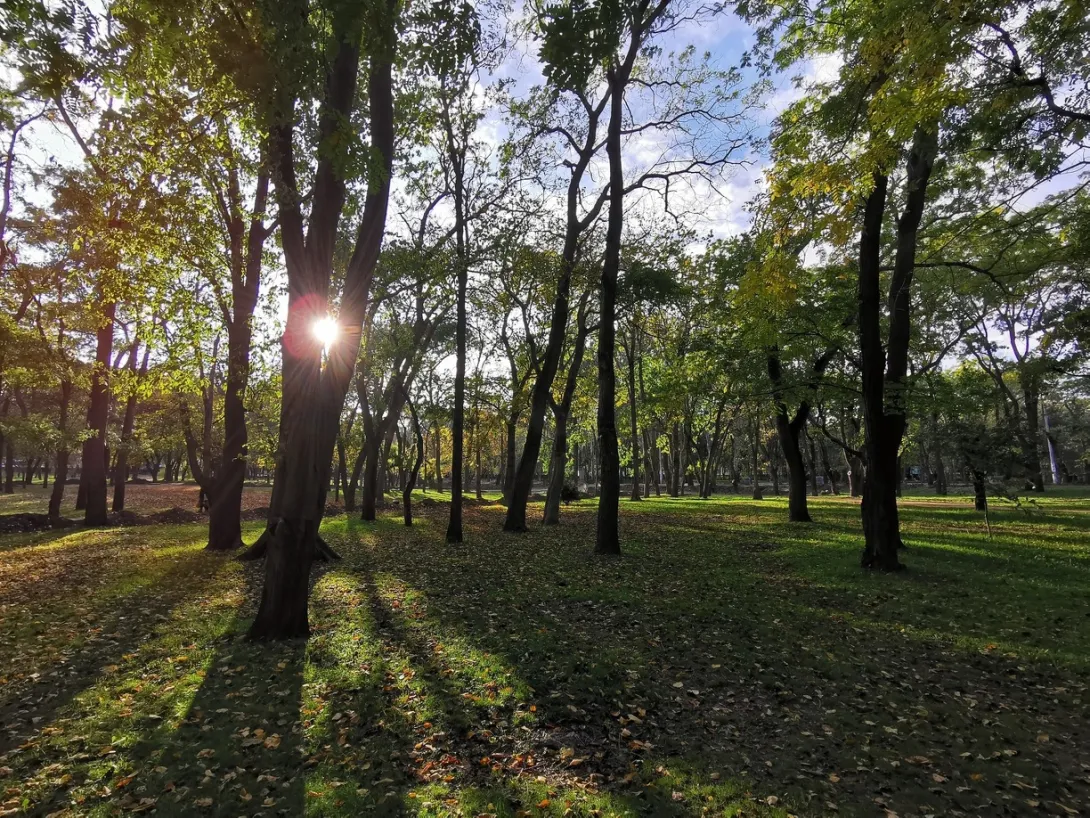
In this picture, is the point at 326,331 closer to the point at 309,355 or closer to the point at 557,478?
the point at 309,355

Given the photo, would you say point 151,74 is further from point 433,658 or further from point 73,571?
point 73,571

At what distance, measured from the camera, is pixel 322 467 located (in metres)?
6.97

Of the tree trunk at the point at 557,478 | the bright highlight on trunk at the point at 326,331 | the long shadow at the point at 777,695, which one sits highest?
the bright highlight on trunk at the point at 326,331

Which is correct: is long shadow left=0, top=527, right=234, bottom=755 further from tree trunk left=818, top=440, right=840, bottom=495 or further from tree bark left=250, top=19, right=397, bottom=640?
tree trunk left=818, top=440, right=840, bottom=495

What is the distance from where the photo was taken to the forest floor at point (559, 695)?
3.94 metres

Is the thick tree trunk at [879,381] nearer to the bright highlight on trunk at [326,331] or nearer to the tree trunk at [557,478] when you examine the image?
the bright highlight on trunk at [326,331]

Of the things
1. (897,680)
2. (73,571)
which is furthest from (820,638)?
(73,571)

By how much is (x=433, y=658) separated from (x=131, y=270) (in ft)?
38.7

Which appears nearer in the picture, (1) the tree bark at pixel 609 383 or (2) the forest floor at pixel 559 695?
(2) the forest floor at pixel 559 695

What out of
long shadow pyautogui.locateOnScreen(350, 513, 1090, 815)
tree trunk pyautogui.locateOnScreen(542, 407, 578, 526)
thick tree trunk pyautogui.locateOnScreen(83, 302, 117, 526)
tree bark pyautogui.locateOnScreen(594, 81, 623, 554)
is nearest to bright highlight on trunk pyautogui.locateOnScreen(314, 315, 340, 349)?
long shadow pyautogui.locateOnScreen(350, 513, 1090, 815)

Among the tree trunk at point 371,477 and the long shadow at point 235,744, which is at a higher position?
the tree trunk at point 371,477

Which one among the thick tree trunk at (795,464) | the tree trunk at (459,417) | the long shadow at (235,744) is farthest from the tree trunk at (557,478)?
the long shadow at (235,744)

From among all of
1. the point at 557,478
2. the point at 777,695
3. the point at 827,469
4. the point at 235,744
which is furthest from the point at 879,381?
the point at 827,469

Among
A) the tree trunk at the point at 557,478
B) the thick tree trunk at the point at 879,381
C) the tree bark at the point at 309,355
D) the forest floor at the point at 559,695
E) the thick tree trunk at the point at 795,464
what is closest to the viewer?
the forest floor at the point at 559,695
